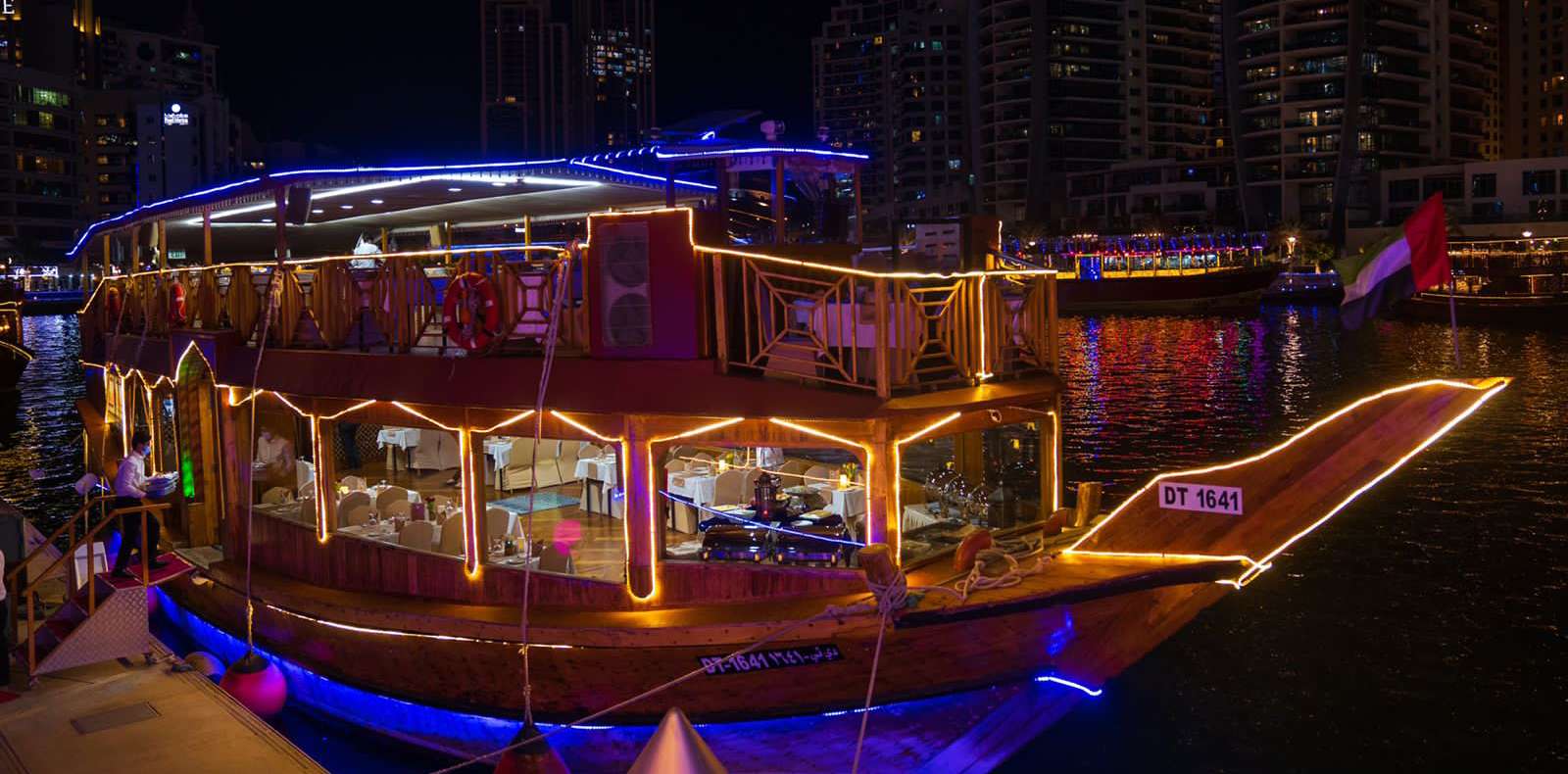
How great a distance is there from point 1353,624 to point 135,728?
1186cm

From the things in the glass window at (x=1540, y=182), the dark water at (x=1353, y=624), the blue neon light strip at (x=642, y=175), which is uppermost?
the glass window at (x=1540, y=182)

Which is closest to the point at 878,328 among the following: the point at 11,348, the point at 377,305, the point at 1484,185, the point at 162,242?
the point at 377,305

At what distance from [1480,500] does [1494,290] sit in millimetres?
45182

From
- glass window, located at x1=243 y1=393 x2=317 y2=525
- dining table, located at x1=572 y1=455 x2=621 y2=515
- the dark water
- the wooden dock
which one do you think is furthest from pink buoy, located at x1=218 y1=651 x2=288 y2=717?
dining table, located at x1=572 y1=455 x2=621 y2=515

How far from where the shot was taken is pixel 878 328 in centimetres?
729

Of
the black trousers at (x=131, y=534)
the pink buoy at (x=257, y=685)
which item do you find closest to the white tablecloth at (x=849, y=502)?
the pink buoy at (x=257, y=685)

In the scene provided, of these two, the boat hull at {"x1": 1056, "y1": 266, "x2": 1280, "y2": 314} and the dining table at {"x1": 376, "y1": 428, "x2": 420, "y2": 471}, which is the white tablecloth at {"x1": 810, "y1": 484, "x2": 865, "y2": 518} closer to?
the dining table at {"x1": 376, "y1": 428, "x2": 420, "y2": 471}

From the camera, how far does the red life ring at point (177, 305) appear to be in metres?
12.6

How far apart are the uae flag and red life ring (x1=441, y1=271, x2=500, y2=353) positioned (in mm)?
5581

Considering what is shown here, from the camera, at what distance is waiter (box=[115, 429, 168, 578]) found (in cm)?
1097

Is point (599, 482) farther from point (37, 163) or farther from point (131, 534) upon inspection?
point (37, 163)

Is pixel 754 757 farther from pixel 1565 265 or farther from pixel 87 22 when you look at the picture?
pixel 87 22

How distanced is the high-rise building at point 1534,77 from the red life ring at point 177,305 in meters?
139

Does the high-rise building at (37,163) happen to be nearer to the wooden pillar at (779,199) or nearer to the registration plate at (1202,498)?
the wooden pillar at (779,199)
